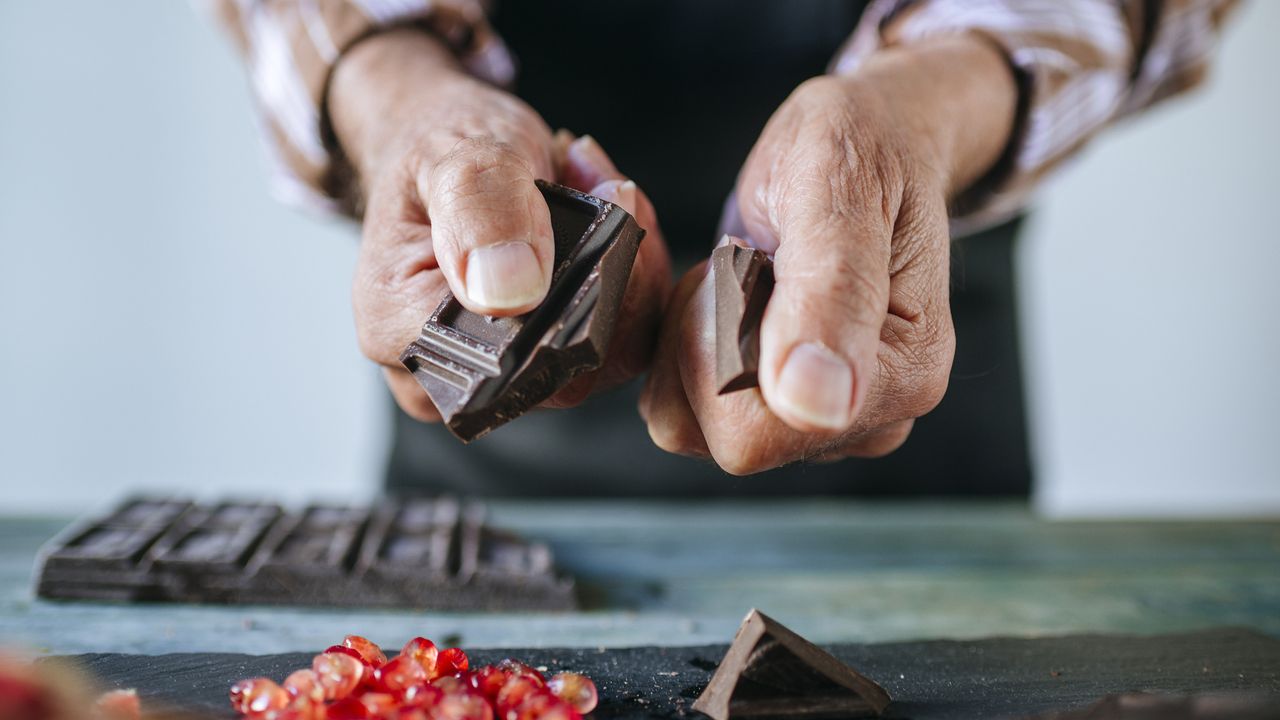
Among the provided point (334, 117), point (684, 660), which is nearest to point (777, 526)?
point (684, 660)

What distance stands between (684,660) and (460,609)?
0.46 m

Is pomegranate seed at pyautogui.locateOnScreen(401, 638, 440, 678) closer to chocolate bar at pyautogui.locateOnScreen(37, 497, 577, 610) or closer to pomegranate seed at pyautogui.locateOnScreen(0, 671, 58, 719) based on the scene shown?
chocolate bar at pyautogui.locateOnScreen(37, 497, 577, 610)

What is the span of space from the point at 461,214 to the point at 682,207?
1.53m

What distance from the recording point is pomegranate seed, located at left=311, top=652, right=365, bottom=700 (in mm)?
1126

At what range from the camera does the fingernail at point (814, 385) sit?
3.34 feet

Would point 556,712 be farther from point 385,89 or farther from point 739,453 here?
point 385,89

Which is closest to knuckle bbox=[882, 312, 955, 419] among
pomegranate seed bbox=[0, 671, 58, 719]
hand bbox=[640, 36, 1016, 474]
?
hand bbox=[640, 36, 1016, 474]

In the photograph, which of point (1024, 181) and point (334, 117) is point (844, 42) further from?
point (334, 117)

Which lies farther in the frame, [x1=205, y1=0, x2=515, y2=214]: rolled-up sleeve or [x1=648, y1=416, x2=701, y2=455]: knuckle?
[x1=205, y1=0, x2=515, y2=214]: rolled-up sleeve

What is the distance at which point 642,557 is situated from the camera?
6.63 ft

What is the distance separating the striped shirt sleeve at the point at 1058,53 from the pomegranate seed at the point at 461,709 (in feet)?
4.31

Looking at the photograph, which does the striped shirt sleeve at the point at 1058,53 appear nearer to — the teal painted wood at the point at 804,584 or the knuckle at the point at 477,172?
the teal painted wood at the point at 804,584

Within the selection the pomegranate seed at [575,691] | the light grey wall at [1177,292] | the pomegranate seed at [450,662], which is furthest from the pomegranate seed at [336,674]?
the light grey wall at [1177,292]

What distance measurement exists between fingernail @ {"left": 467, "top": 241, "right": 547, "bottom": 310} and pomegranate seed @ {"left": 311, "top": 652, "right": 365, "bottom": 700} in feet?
1.50
